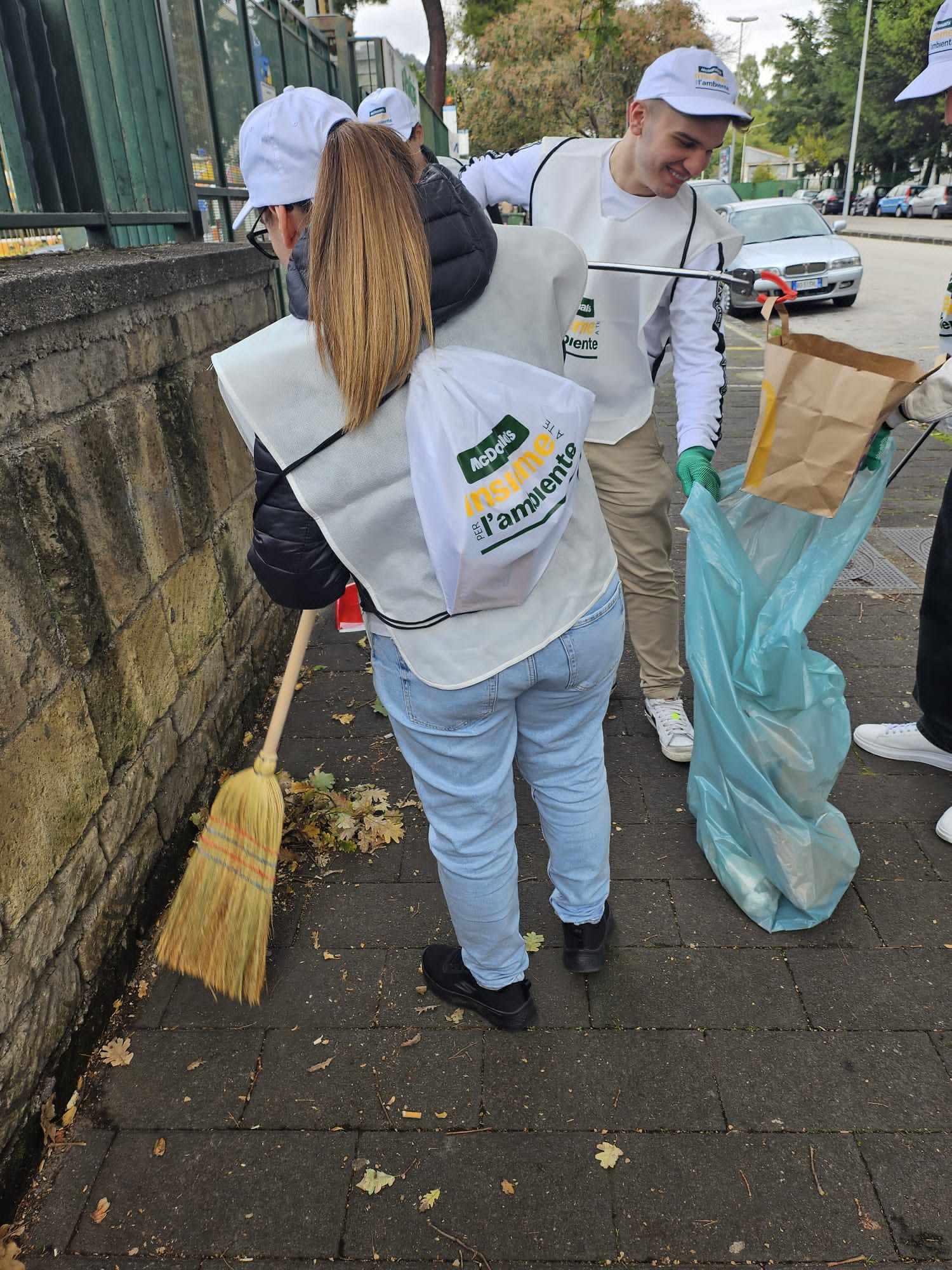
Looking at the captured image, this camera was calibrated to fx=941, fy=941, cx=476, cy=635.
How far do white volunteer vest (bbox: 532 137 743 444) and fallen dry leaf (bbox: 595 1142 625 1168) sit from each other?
6.93 ft

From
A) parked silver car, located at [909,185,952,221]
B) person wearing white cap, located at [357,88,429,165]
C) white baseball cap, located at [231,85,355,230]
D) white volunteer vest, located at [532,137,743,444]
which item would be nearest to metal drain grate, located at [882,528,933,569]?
white volunteer vest, located at [532,137,743,444]

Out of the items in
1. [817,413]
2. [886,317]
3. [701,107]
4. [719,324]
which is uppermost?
[701,107]

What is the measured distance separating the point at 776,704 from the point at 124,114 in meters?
2.97

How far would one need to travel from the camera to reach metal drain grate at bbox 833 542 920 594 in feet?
15.3

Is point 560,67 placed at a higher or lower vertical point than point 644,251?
higher

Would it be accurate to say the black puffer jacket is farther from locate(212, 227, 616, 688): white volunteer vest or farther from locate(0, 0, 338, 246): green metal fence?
locate(0, 0, 338, 246): green metal fence

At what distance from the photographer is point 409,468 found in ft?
5.09

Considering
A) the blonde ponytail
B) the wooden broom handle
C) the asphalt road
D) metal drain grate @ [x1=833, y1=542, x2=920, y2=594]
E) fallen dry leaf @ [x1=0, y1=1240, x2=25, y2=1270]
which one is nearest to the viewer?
the blonde ponytail

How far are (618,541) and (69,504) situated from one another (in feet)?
6.04

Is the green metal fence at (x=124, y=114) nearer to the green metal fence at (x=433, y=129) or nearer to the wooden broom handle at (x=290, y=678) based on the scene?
the wooden broom handle at (x=290, y=678)

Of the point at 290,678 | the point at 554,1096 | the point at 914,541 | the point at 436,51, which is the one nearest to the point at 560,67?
the point at 436,51

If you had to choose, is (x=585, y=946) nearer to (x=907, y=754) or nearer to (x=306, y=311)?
(x=907, y=754)

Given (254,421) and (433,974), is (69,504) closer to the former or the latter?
(254,421)

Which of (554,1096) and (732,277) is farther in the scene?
(732,277)
